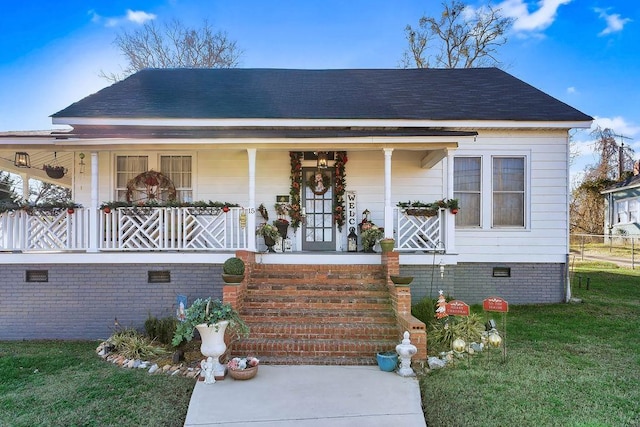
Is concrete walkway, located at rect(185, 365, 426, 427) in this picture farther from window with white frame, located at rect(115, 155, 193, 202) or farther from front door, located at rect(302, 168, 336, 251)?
window with white frame, located at rect(115, 155, 193, 202)

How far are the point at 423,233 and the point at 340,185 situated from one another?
7.81 ft

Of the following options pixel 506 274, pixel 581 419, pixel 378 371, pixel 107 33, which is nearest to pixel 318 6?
pixel 107 33

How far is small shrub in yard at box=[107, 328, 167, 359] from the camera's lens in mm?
5680

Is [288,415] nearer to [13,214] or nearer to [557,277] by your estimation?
[13,214]

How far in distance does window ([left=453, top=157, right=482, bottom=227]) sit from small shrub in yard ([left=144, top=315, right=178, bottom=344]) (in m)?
6.64

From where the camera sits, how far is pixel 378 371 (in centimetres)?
505

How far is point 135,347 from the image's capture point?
5758 millimetres

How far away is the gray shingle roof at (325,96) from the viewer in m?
8.87

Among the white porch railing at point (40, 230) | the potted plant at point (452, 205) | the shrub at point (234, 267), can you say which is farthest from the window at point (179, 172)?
the potted plant at point (452, 205)

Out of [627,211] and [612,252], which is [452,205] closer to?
[612,252]

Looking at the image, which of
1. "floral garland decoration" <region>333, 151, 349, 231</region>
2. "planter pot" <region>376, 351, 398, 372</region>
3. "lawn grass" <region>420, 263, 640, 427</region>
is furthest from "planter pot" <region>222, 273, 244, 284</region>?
"floral garland decoration" <region>333, 151, 349, 231</region>

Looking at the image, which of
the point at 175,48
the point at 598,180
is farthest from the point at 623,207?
the point at 175,48

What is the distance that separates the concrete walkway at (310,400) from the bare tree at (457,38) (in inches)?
696

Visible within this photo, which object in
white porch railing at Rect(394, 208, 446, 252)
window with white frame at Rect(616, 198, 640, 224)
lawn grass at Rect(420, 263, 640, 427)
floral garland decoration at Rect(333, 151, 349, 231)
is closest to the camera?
lawn grass at Rect(420, 263, 640, 427)
